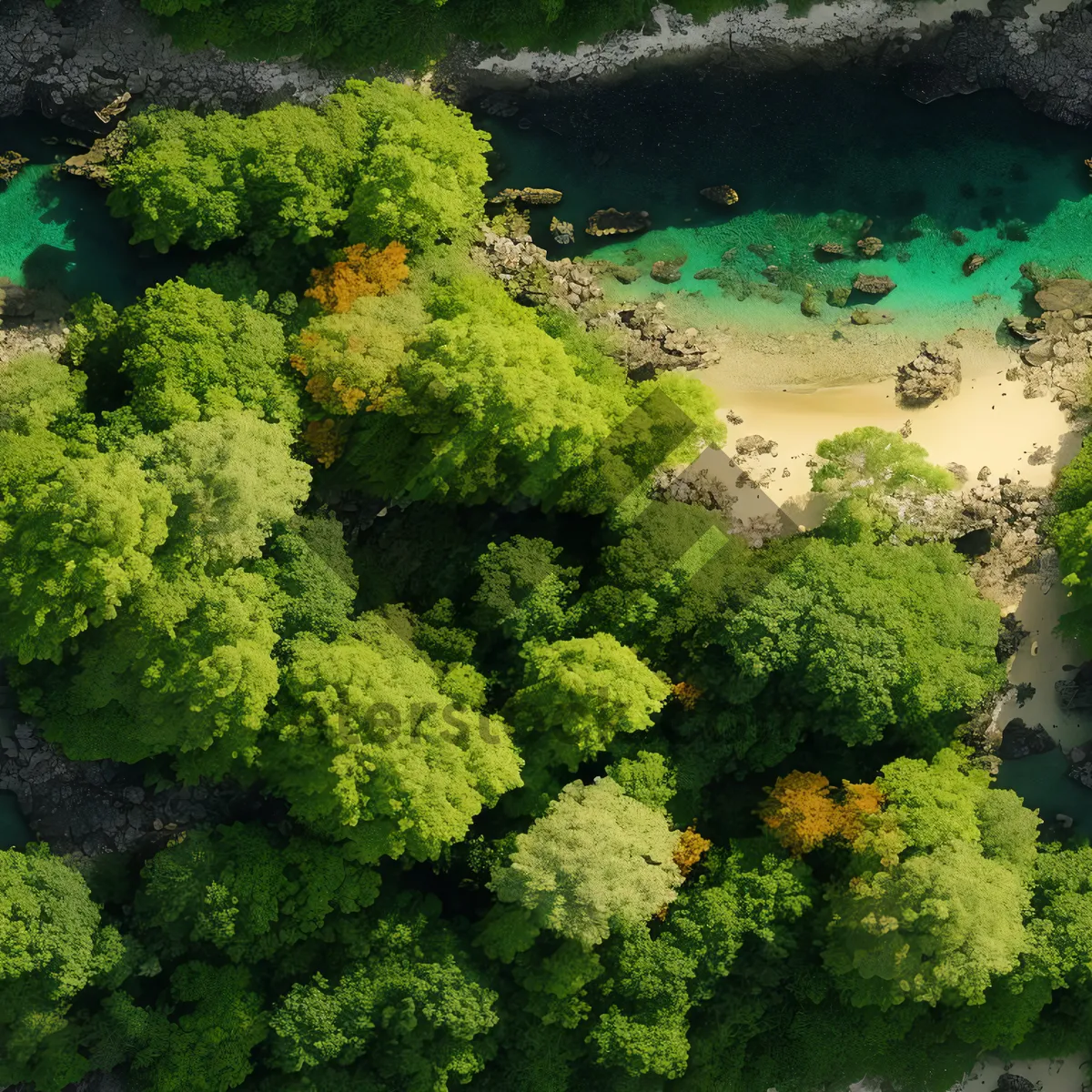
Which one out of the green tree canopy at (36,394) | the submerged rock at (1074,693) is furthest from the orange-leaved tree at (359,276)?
the submerged rock at (1074,693)

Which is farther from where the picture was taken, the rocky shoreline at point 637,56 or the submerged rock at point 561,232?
the submerged rock at point 561,232

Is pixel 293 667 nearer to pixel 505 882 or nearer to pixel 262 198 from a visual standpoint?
pixel 505 882

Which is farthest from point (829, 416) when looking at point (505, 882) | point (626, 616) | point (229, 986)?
point (229, 986)

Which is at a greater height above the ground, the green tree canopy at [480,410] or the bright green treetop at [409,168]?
the bright green treetop at [409,168]

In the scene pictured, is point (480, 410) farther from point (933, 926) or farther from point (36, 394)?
point (933, 926)

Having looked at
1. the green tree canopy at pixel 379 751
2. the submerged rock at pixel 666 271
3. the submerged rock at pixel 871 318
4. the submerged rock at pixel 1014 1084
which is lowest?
the submerged rock at pixel 1014 1084

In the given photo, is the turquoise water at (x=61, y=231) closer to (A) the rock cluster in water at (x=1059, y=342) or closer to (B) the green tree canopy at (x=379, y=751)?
(B) the green tree canopy at (x=379, y=751)

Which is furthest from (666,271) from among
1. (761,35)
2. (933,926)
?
(933,926)
